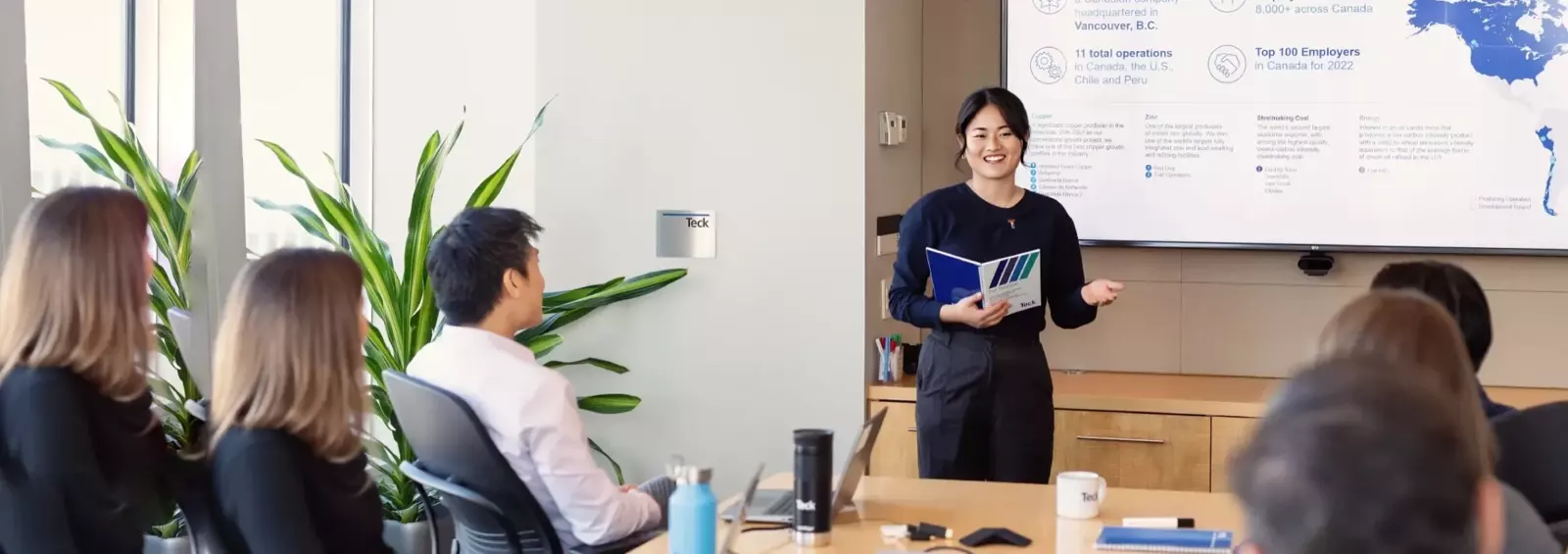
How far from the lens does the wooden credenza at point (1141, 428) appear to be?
4.04 meters

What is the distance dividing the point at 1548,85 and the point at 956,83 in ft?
5.64

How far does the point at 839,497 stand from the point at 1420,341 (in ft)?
3.70

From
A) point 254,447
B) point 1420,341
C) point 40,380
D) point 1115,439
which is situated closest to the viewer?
point 1420,341

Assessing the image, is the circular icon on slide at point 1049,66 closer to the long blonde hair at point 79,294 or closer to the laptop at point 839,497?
the laptop at point 839,497

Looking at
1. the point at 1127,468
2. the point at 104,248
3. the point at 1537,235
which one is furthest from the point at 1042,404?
the point at 104,248

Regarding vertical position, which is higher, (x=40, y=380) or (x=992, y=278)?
(x=992, y=278)

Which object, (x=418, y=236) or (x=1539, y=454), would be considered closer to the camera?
(x=1539, y=454)

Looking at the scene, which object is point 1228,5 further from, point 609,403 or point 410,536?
point 410,536

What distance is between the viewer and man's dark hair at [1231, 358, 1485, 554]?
3.11 ft

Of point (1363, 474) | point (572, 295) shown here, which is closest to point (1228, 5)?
point (572, 295)

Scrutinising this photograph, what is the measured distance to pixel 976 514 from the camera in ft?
8.23

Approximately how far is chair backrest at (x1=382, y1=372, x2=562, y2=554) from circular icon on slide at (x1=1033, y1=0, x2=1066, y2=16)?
255 cm

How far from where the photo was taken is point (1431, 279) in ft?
7.64

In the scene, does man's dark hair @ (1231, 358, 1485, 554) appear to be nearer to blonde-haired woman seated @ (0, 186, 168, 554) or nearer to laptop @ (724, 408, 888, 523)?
laptop @ (724, 408, 888, 523)
